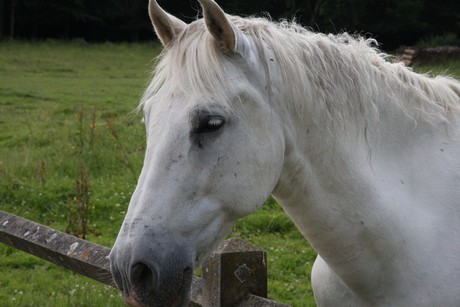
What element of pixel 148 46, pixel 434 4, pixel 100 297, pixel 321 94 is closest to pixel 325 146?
pixel 321 94

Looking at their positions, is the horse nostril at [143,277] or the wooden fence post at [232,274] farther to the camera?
the wooden fence post at [232,274]

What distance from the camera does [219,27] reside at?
2340 mm

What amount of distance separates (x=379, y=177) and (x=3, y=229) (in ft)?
7.72

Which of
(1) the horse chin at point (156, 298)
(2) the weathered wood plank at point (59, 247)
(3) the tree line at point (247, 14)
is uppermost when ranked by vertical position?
(1) the horse chin at point (156, 298)

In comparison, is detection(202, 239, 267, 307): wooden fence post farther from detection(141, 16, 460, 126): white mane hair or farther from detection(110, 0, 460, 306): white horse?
detection(141, 16, 460, 126): white mane hair

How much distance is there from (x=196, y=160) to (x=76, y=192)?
199 inches

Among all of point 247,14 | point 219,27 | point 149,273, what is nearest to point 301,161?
point 219,27

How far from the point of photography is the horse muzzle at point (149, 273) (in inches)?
83.7

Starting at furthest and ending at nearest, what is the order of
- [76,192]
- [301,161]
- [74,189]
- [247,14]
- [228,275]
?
1. [247,14]
2. [74,189]
3. [76,192]
4. [228,275]
5. [301,161]

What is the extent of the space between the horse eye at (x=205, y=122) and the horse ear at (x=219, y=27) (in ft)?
0.91

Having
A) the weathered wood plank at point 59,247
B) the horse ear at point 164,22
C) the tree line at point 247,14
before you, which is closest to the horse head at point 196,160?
the horse ear at point 164,22

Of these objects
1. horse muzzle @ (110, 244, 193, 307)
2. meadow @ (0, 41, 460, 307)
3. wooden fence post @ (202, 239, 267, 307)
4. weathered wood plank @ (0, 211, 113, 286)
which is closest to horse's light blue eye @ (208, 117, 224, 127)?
horse muzzle @ (110, 244, 193, 307)

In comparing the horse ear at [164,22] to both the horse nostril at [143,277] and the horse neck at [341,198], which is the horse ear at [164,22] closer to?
the horse neck at [341,198]

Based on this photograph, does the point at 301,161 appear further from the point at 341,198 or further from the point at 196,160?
the point at 196,160
